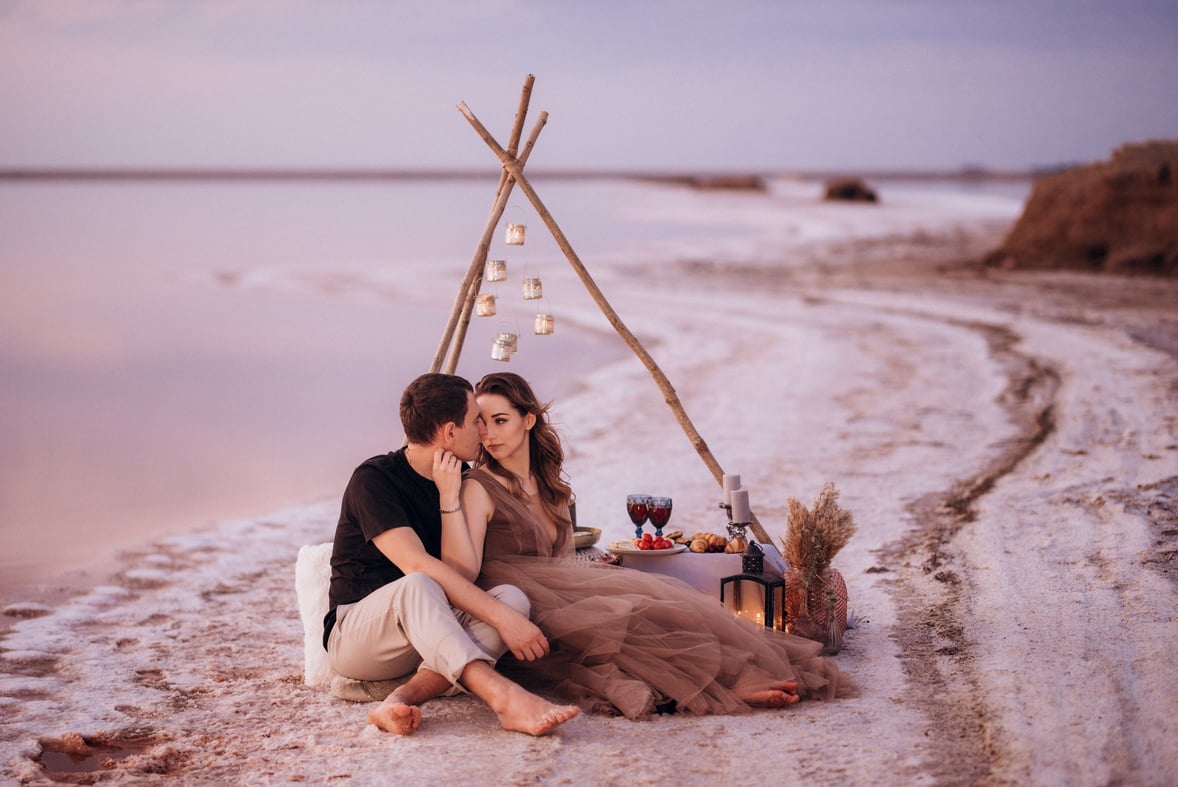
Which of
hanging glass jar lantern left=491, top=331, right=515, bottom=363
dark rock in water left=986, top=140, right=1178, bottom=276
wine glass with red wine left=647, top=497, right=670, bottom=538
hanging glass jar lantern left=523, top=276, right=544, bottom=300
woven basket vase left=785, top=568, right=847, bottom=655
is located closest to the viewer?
woven basket vase left=785, top=568, right=847, bottom=655

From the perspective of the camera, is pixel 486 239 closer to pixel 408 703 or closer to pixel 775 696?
pixel 408 703

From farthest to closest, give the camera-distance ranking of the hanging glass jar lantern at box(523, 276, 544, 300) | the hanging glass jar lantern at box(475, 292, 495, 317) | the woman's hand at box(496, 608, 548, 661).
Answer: the hanging glass jar lantern at box(523, 276, 544, 300), the hanging glass jar lantern at box(475, 292, 495, 317), the woman's hand at box(496, 608, 548, 661)

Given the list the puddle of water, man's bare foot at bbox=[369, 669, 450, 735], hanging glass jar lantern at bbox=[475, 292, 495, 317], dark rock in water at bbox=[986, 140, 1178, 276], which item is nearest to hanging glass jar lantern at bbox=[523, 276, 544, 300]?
hanging glass jar lantern at bbox=[475, 292, 495, 317]

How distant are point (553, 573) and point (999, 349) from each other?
8757 millimetres

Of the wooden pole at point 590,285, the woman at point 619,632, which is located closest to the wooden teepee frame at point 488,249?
the wooden pole at point 590,285

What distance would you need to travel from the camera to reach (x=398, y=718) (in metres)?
3.96

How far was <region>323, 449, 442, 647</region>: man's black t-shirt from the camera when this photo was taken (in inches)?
167

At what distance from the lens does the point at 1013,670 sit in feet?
14.2

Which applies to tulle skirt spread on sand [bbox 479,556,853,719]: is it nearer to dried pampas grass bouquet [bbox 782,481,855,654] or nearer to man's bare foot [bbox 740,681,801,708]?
man's bare foot [bbox 740,681,801,708]

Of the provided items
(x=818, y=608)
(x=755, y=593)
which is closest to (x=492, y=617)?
(x=755, y=593)

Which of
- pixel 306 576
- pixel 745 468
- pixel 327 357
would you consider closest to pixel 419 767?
pixel 306 576

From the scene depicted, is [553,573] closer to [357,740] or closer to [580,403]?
[357,740]

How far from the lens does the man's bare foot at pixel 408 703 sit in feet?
13.0

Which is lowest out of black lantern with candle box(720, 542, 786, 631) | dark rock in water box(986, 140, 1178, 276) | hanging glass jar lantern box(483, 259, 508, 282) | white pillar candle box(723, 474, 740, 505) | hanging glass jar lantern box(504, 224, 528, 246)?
black lantern with candle box(720, 542, 786, 631)
